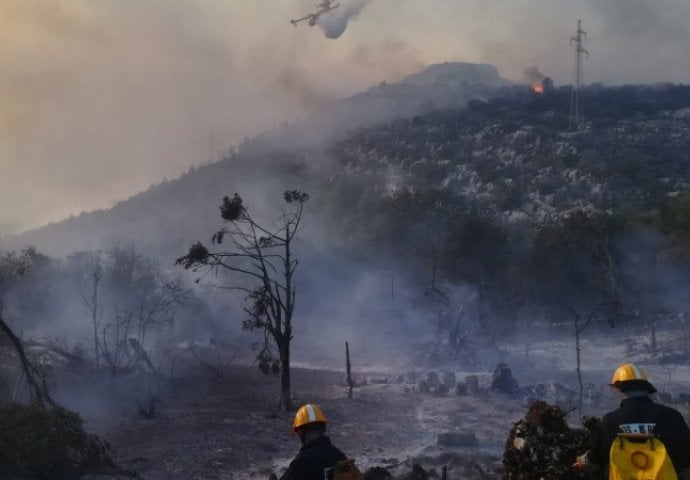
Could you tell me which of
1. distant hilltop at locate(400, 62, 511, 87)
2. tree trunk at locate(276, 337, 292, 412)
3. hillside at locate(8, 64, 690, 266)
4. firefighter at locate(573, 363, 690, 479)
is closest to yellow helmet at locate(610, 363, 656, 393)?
firefighter at locate(573, 363, 690, 479)

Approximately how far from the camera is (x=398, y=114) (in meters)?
91.6

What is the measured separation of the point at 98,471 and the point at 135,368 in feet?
35.4

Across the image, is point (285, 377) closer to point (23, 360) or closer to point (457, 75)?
point (23, 360)

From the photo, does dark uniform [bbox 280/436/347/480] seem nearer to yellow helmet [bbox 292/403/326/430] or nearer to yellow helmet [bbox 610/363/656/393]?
yellow helmet [bbox 292/403/326/430]

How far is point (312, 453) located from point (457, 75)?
A: 13446 centimetres

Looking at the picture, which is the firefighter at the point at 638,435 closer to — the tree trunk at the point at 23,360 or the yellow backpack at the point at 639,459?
the yellow backpack at the point at 639,459

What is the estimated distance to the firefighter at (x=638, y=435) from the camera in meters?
4.59

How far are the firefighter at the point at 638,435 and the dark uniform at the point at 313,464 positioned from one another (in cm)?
207

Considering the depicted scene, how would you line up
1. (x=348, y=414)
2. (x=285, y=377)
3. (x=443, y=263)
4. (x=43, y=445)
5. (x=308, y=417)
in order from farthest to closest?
(x=443, y=263), (x=285, y=377), (x=348, y=414), (x=43, y=445), (x=308, y=417)

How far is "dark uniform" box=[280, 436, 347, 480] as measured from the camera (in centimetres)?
477

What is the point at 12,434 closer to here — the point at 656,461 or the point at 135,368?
the point at 656,461

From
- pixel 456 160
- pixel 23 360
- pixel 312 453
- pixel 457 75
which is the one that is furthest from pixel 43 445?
pixel 457 75

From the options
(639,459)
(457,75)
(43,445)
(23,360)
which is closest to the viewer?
(639,459)

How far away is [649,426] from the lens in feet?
15.9
